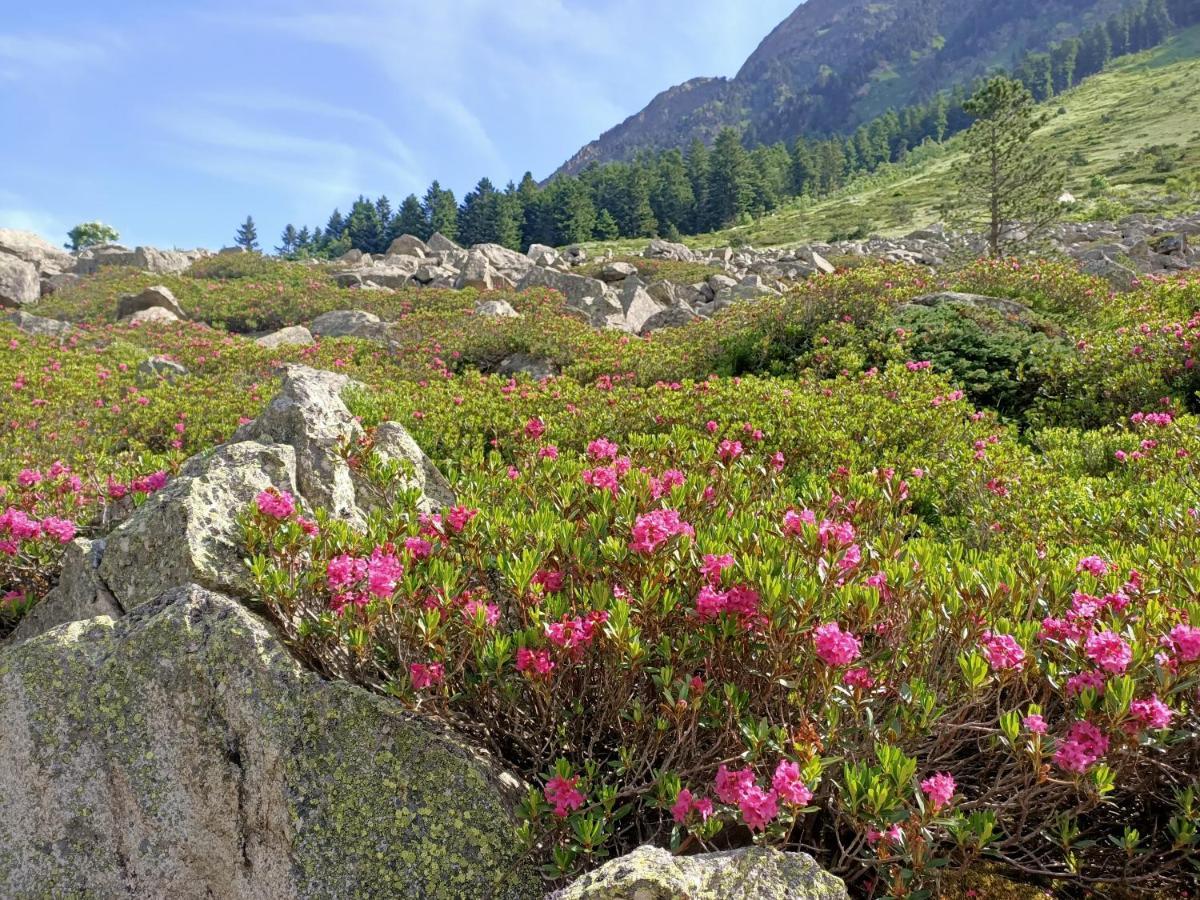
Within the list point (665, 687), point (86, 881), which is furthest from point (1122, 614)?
point (86, 881)

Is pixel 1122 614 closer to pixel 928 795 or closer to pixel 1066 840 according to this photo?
pixel 1066 840

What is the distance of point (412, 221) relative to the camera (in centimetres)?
8875

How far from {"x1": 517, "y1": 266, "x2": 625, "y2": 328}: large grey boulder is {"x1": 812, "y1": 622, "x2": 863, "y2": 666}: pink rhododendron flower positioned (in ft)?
62.2

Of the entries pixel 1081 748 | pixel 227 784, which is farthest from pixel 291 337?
pixel 1081 748

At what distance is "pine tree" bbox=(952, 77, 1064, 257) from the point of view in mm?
28422

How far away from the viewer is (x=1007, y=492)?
5.94m

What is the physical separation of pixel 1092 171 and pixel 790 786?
90185 millimetres

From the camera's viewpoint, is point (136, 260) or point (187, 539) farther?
point (136, 260)

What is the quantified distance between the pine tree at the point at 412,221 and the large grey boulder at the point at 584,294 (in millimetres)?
63887

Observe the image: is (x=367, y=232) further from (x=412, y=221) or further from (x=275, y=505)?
(x=275, y=505)

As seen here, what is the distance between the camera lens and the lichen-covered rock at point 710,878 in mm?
2000

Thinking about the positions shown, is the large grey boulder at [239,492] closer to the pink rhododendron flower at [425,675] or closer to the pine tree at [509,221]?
the pink rhododendron flower at [425,675]

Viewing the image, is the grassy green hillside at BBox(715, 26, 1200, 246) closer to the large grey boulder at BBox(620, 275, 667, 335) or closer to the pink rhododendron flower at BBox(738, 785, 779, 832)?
the large grey boulder at BBox(620, 275, 667, 335)

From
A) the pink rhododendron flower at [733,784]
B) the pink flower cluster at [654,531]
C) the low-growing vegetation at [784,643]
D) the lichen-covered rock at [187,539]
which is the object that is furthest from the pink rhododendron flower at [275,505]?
the pink rhododendron flower at [733,784]
